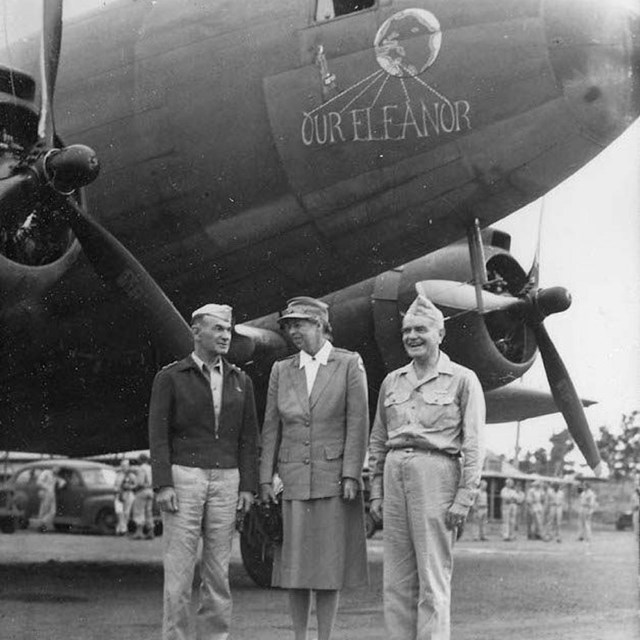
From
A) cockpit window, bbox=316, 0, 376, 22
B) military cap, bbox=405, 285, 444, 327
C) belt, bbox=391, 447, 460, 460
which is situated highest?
cockpit window, bbox=316, 0, 376, 22

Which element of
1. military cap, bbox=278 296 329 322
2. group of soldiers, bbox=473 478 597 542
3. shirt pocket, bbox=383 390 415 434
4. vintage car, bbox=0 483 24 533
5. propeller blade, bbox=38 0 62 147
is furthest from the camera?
group of soldiers, bbox=473 478 597 542

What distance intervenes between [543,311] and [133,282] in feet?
17.4

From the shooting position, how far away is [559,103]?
7.59m

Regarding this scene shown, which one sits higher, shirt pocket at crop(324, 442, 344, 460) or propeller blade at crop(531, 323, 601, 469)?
propeller blade at crop(531, 323, 601, 469)

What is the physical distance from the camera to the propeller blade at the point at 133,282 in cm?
816

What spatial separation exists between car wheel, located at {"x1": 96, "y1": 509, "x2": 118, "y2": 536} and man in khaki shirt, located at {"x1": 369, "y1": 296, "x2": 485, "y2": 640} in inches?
740

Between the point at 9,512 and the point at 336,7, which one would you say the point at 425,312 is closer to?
the point at 336,7

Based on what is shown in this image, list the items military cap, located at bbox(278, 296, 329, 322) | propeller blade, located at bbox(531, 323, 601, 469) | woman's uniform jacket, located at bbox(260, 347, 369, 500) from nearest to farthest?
1. woman's uniform jacket, located at bbox(260, 347, 369, 500)
2. military cap, located at bbox(278, 296, 329, 322)
3. propeller blade, located at bbox(531, 323, 601, 469)

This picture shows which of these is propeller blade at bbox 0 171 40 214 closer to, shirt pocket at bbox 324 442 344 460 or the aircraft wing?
shirt pocket at bbox 324 442 344 460

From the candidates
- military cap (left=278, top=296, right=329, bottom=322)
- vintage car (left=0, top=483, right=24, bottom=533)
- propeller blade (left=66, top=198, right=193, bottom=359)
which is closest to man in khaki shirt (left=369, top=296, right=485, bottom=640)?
military cap (left=278, top=296, right=329, bottom=322)

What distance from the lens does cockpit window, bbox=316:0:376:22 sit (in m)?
8.23

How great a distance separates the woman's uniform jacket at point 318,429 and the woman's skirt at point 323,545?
0.29ft

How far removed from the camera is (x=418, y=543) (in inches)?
201

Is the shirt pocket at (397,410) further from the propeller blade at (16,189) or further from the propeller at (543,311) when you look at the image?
the propeller at (543,311)
